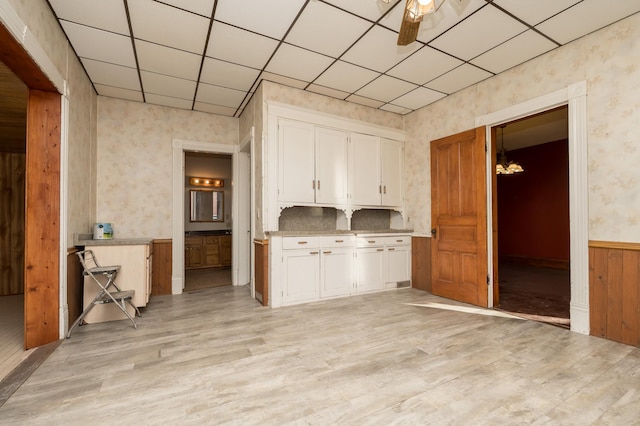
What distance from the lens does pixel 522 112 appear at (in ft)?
11.4

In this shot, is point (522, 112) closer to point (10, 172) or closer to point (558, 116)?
point (558, 116)

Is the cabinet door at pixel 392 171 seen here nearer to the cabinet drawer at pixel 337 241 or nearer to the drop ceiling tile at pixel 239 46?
the cabinet drawer at pixel 337 241

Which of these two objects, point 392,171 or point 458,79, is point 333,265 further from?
point 458,79

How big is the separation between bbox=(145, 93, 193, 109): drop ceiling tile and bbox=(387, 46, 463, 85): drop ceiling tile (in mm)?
2993

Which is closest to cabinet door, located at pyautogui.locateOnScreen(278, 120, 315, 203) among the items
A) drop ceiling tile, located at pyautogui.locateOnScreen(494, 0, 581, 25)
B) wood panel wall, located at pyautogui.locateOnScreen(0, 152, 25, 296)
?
drop ceiling tile, located at pyautogui.locateOnScreen(494, 0, 581, 25)

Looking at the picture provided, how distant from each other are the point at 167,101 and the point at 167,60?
1247 mm

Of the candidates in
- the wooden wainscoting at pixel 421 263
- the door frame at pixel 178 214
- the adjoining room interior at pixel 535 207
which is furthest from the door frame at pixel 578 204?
the door frame at pixel 178 214

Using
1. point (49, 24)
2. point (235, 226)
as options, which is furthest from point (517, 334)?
point (49, 24)

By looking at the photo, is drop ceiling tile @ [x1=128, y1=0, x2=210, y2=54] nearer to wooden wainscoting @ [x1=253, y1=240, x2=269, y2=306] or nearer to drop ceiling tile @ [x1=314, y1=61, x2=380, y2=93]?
drop ceiling tile @ [x1=314, y1=61, x2=380, y2=93]

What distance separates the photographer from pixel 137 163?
4512mm

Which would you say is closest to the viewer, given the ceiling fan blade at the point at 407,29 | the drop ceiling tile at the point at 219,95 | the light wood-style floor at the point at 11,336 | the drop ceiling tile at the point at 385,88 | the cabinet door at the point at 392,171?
the ceiling fan blade at the point at 407,29

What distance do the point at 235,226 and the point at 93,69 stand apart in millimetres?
2753

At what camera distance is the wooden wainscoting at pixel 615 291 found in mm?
2641

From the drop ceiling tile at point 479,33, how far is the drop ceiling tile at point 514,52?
0.10 meters
